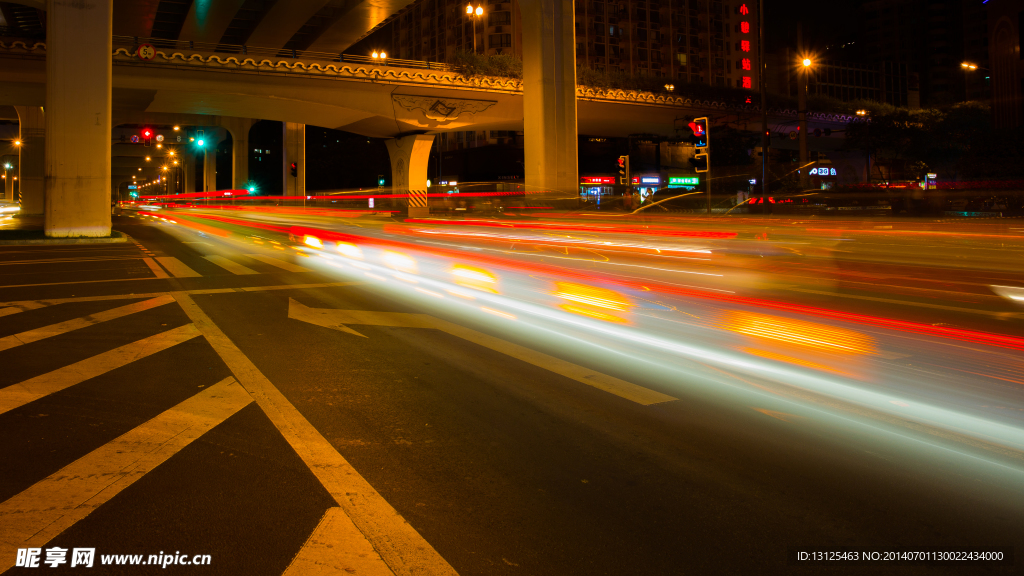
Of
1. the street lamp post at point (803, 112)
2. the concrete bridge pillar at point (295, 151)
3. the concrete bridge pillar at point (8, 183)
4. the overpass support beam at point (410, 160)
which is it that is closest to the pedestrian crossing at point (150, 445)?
the street lamp post at point (803, 112)

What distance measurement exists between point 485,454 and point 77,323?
23.5 feet

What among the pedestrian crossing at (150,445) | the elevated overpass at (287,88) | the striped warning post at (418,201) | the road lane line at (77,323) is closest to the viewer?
→ the pedestrian crossing at (150,445)

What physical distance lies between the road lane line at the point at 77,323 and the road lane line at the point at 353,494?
3.51 meters

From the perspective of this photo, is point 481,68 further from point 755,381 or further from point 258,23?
point 755,381

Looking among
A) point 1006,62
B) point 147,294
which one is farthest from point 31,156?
point 1006,62

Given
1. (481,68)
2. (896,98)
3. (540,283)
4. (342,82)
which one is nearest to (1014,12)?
(481,68)

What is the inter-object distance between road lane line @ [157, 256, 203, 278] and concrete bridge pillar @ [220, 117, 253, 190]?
4855cm

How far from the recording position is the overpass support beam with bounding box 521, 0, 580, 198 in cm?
3164

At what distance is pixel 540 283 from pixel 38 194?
204ft

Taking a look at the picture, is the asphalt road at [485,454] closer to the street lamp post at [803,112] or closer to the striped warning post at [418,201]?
the street lamp post at [803,112]

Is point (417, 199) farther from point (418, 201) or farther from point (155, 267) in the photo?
point (155, 267)

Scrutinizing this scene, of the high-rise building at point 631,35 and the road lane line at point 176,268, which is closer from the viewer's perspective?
the road lane line at point 176,268

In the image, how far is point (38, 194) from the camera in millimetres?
58469

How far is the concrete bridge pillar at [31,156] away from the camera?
53500mm
